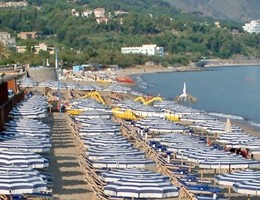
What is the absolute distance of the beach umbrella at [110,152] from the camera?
1755 cm

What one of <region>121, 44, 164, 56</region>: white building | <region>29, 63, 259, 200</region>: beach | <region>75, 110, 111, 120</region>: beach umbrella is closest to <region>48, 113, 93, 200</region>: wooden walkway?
<region>29, 63, 259, 200</region>: beach

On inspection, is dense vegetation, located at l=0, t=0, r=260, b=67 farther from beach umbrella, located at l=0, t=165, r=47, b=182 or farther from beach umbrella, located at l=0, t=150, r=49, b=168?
beach umbrella, located at l=0, t=165, r=47, b=182

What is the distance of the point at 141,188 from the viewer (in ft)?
45.8

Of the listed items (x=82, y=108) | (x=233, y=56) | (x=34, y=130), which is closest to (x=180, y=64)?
(x=233, y=56)

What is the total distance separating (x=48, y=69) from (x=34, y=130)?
3841cm

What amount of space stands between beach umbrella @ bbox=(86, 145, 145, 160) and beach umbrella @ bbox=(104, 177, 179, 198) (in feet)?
10.4

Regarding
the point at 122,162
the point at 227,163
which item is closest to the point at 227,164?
the point at 227,163

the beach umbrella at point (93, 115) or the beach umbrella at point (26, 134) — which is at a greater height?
the beach umbrella at point (26, 134)

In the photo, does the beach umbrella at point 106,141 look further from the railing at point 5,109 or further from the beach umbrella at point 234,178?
the beach umbrella at point 234,178

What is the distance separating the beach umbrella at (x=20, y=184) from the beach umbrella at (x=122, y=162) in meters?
2.60

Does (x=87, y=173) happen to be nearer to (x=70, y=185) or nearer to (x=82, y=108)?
(x=70, y=185)

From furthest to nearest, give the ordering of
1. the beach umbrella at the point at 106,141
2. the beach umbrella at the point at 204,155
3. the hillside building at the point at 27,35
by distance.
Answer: the hillside building at the point at 27,35, the beach umbrella at the point at 106,141, the beach umbrella at the point at 204,155

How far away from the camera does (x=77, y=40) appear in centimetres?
15212

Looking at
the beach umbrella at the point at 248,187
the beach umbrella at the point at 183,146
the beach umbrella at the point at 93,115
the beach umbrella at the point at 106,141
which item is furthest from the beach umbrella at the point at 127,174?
the beach umbrella at the point at 93,115
